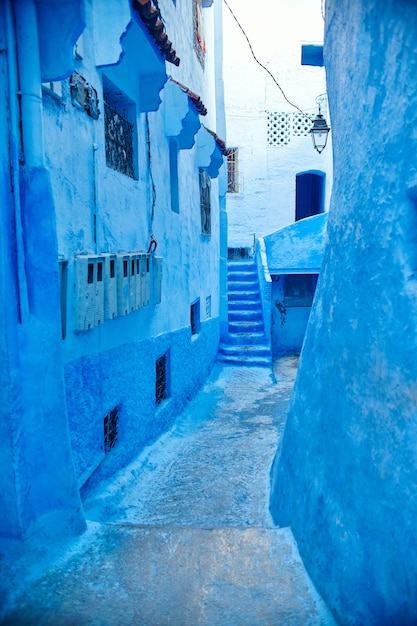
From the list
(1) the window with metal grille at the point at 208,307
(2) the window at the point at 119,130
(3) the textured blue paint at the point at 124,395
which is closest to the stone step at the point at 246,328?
(1) the window with metal grille at the point at 208,307

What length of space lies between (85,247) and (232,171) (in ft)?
43.9

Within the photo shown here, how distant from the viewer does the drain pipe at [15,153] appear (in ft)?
8.87

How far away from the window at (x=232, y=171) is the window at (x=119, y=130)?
11.3 m

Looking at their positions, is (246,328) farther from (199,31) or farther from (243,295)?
(199,31)

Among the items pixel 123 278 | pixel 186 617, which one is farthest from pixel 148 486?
pixel 186 617

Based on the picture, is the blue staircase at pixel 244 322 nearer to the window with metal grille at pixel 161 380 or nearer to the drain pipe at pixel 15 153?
the window with metal grille at pixel 161 380

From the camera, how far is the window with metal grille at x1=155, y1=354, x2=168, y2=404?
6.97 meters

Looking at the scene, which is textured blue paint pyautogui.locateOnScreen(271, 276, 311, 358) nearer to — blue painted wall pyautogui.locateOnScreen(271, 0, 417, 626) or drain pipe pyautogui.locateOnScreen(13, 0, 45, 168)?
blue painted wall pyautogui.locateOnScreen(271, 0, 417, 626)

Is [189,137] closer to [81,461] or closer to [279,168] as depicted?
[81,461]

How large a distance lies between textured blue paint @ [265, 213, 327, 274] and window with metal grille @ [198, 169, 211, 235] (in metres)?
3.05

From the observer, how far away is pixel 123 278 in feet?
15.6

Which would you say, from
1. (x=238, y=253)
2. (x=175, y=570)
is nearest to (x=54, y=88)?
(x=175, y=570)

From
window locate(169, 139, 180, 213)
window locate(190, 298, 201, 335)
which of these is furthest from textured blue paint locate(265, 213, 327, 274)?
window locate(169, 139, 180, 213)

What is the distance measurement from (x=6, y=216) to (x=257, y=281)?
454 inches
